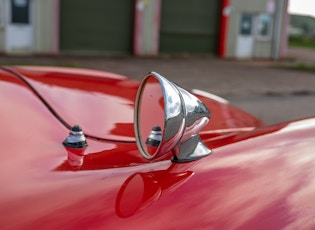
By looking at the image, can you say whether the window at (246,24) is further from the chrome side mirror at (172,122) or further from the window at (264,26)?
the chrome side mirror at (172,122)

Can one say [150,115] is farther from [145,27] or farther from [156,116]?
[145,27]

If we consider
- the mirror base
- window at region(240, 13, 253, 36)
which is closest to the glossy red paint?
the mirror base

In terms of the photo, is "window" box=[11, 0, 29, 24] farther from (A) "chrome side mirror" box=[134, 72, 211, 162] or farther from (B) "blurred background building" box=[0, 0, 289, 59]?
(A) "chrome side mirror" box=[134, 72, 211, 162]

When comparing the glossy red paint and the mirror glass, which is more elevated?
the mirror glass

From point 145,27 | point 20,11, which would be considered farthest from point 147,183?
point 145,27

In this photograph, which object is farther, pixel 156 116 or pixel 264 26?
pixel 264 26

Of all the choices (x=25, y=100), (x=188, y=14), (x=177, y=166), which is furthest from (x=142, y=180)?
(x=188, y=14)

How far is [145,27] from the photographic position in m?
17.9

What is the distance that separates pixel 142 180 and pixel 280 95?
9.91 metres

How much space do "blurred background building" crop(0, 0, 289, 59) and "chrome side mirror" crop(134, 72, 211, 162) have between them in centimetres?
1490

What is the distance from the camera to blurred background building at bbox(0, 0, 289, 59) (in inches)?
624

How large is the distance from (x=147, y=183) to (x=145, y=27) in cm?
1705

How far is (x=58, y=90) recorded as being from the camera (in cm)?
190

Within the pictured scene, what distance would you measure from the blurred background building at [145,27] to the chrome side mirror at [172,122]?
48.9 ft
